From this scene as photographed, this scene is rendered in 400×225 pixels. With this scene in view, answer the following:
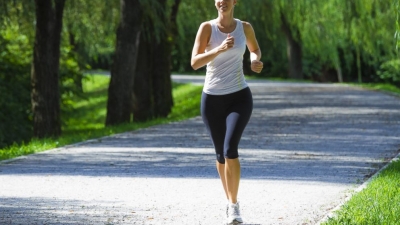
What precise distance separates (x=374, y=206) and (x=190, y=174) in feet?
13.7

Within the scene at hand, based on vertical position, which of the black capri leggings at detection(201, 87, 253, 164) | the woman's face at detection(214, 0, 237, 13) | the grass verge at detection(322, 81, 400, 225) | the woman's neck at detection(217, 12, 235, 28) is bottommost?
the grass verge at detection(322, 81, 400, 225)

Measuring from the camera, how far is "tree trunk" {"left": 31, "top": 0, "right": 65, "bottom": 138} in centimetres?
2100

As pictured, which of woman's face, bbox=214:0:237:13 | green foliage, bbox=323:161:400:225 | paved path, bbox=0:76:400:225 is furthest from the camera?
paved path, bbox=0:76:400:225

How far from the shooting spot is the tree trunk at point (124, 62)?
23.4 metres

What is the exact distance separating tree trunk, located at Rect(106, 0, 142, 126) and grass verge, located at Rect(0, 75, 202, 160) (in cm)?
73

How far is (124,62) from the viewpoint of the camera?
24234mm

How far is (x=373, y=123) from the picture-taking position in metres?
21.8

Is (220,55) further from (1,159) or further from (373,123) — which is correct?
(373,123)

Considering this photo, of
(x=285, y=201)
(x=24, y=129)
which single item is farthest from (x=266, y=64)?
(x=285, y=201)

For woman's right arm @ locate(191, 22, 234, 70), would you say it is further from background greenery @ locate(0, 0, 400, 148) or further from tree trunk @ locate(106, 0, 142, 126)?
tree trunk @ locate(106, 0, 142, 126)

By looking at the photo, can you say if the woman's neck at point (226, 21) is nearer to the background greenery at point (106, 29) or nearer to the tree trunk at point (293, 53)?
the background greenery at point (106, 29)


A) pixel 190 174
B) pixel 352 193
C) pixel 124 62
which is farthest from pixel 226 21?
pixel 124 62

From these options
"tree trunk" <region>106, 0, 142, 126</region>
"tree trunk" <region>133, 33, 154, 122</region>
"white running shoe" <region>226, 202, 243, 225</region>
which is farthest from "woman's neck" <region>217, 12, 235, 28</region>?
"tree trunk" <region>133, 33, 154, 122</region>

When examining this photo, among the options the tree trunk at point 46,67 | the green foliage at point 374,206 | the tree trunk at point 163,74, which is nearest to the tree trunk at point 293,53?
the tree trunk at point 163,74
